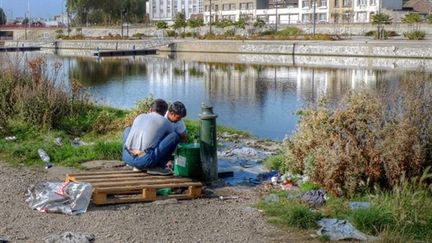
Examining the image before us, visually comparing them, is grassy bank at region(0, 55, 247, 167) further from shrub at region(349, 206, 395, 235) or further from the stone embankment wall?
the stone embankment wall

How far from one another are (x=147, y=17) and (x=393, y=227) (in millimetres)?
120766

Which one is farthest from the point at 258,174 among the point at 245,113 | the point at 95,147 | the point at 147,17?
the point at 147,17

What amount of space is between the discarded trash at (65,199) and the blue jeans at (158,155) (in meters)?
1.09

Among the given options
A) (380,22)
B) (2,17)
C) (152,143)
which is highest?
(2,17)

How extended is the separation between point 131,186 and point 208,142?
3.72ft

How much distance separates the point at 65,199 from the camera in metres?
6.64

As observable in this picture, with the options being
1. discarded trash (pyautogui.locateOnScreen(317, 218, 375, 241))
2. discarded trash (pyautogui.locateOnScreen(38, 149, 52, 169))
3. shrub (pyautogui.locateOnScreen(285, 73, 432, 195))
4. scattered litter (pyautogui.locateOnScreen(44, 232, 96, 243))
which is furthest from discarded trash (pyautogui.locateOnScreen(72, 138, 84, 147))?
discarded trash (pyautogui.locateOnScreen(317, 218, 375, 241))

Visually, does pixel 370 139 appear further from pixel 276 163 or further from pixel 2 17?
pixel 2 17

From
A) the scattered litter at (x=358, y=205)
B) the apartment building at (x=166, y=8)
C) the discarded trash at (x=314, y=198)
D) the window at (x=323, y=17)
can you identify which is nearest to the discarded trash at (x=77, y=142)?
the discarded trash at (x=314, y=198)

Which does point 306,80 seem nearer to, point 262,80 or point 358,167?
point 262,80

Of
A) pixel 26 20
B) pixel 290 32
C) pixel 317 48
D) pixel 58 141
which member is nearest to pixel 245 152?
pixel 58 141

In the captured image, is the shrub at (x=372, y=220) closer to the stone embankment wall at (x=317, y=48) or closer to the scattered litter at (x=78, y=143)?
the scattered litter at (x=78, y=143)

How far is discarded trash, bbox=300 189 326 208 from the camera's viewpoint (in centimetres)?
675

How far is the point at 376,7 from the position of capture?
8481 cm
